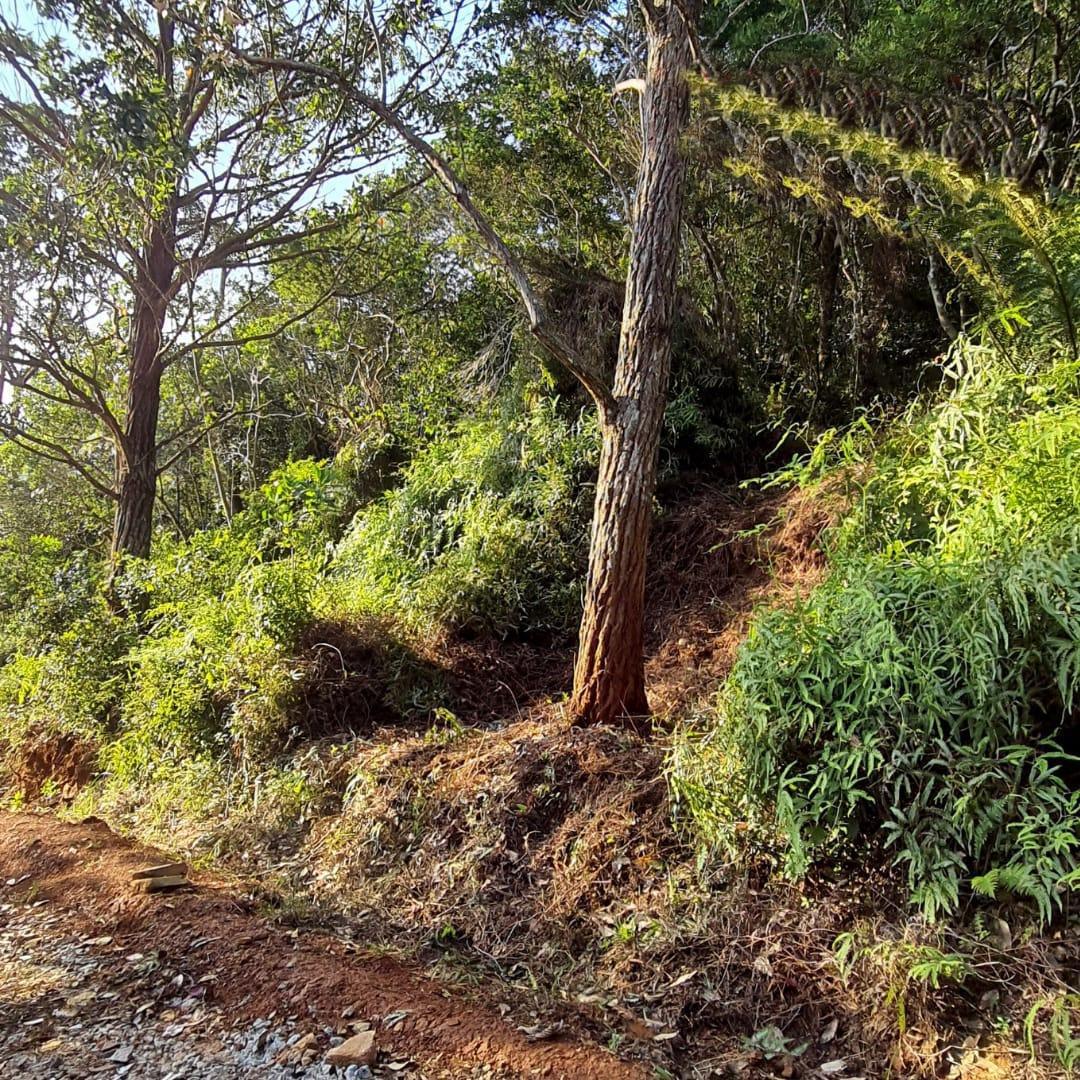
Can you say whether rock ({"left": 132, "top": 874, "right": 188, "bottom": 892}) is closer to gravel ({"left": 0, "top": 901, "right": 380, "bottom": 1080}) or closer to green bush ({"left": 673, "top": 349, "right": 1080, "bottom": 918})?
gravel ({"left": 0, "top": 901, "right": 380, "bottom": 1080})

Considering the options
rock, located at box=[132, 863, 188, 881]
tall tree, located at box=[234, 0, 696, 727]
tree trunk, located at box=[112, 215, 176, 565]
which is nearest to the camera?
rock, located at box=[132, 863, 188, 881]

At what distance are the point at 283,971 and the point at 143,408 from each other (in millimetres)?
6332

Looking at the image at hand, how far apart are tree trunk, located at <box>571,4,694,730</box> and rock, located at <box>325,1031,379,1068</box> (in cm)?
170

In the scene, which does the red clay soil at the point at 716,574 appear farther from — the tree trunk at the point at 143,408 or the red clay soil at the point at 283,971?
the tree trunk at the point at 143,408

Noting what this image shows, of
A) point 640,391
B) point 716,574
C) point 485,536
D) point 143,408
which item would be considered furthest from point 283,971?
point 143,408

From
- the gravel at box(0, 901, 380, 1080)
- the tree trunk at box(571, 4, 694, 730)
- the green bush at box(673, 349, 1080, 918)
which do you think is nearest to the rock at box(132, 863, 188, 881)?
the gravel at box(0, 901, 380, 1080)

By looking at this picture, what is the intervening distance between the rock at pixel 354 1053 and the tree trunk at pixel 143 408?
584 centimetres

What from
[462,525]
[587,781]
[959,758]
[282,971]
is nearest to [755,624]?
A: [959,758]

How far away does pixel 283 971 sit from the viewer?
7.58 feet

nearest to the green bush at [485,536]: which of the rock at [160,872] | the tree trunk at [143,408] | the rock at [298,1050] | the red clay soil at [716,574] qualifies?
the red clay soil at [716,574]

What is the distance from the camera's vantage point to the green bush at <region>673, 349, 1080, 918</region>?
6.45 ft

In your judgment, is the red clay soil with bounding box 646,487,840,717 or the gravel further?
the red clay soil with bounding box 646,487,840,717

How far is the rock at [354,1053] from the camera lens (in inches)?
73.9

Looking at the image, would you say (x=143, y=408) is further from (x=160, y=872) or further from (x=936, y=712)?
(x=936, y=712)
